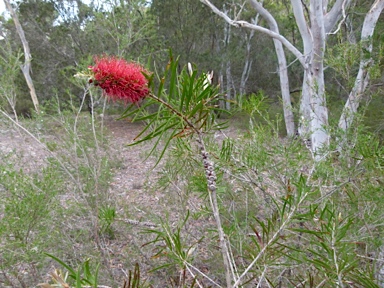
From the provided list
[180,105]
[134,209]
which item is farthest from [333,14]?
[180,105]

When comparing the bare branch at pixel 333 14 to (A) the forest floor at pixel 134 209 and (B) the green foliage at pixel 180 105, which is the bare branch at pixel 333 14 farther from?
(B) the green foliage at pixel 180 105

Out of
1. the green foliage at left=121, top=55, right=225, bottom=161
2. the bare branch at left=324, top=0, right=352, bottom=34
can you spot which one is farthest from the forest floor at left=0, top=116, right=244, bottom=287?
the bare branch at left=324, top=0, right=352, bottom=34

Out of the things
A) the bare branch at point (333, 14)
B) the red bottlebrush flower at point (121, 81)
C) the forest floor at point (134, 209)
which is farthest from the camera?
the bare branch at point (333, 14)

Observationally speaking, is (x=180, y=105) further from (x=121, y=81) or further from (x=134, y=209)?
(x=134, y=209)

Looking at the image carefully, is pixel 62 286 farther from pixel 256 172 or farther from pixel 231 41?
pixel 231 41

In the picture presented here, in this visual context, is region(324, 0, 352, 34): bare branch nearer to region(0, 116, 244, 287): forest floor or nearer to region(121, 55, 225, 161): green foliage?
region(0, 116, 244, 287): forest floor

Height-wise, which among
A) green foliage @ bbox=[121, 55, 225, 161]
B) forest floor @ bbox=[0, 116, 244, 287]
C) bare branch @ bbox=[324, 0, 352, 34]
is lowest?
forest floor @ bbox=[0, 116, 244, 287]

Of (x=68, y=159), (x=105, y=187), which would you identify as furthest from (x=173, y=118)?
(x=68, y=159)

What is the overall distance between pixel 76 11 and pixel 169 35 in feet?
12.1

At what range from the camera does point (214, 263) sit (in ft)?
9.08

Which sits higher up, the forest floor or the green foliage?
the green foliage

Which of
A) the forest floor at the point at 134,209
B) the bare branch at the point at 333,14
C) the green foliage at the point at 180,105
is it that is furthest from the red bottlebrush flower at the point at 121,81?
the bare branch at the point at 333,14

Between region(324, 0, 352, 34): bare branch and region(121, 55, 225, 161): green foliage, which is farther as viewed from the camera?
region(324, 0, 352, 34): bare branch

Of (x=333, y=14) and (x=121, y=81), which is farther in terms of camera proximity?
(x=333, y=14)
